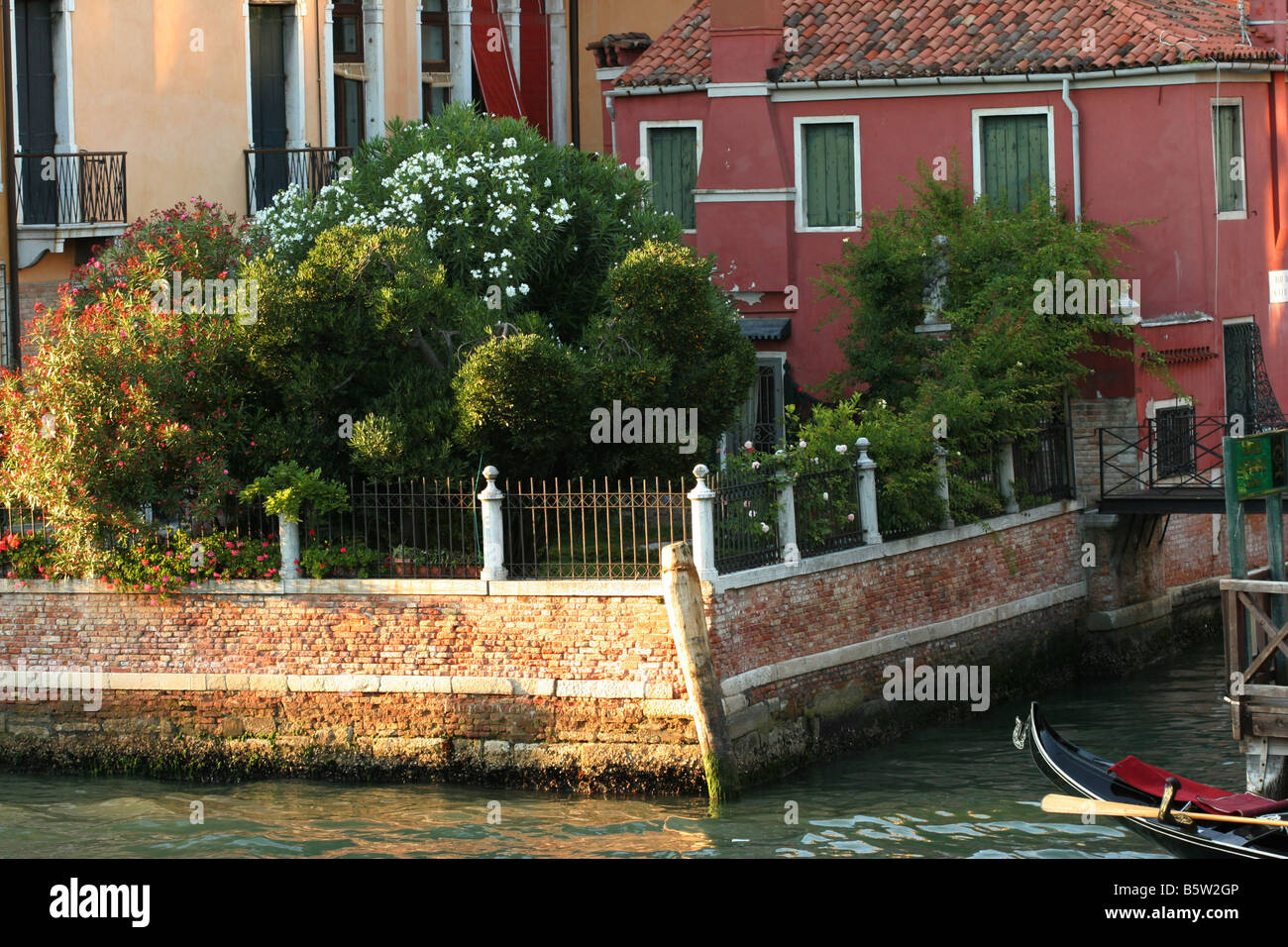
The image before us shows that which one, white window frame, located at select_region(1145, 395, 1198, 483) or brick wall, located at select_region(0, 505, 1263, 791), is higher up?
white window frame, located at select_region(1145, 395, 1198, 483)

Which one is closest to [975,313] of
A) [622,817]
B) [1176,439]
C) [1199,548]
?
[1176,439]

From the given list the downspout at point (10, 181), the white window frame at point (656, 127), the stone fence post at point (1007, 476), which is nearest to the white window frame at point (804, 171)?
the white window frame at point (656, 127)

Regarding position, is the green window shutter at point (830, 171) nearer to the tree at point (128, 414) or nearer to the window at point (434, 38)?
the window at point (434, 38)

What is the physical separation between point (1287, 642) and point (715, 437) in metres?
6.22

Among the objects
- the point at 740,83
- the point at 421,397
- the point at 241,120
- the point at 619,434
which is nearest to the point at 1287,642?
the point at 619,434

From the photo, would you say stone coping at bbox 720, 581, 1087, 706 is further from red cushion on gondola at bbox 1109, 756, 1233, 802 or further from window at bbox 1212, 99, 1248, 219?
window at bbox 1212, 99, 1248, 219

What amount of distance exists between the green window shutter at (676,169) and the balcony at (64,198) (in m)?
6.38

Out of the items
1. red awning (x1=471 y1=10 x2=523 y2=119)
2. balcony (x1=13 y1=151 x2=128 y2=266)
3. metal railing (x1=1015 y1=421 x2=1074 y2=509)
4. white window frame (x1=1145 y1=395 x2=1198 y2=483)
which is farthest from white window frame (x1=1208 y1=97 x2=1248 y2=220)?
balcony (x1=13 y1=151 x2=128 y2=266)

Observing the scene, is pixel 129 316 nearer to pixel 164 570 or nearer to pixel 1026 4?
pixel 164 570

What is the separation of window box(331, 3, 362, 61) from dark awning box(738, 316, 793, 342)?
5437 millimetres

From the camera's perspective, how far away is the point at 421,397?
1742 cm

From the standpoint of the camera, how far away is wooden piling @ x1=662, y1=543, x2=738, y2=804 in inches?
613

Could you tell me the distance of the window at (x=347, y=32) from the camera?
76.5ft

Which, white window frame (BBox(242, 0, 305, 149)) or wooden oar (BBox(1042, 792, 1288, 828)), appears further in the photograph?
white window frame (BBox(242, 0, 305, 149))
